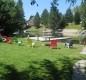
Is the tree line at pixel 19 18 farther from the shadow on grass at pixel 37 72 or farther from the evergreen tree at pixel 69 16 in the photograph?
the shadow on grass at pixel 37 72

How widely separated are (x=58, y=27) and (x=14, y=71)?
93.5 meters

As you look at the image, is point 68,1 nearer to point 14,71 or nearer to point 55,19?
point 14,71

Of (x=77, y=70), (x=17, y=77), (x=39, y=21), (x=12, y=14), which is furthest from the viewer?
(x=39, y=21)

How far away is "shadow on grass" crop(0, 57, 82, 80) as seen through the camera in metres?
10.4

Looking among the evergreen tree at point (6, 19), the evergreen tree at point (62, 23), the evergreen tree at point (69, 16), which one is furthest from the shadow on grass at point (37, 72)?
the evergreen tree at point (69, 16)

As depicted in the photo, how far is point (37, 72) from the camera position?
36.8 feet

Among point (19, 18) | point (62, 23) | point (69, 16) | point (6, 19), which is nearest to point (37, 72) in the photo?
point (6, 19)

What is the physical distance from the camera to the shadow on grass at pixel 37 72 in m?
10.4

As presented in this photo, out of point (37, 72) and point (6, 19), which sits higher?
point (6, 19)

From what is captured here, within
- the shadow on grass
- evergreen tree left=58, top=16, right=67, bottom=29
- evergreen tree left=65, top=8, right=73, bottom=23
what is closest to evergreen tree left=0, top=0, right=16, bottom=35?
the shadow on grass

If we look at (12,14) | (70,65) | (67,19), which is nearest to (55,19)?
(67,19)

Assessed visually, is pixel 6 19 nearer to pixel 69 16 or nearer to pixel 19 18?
pixel 19 18

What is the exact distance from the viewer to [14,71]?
11227 millimetres

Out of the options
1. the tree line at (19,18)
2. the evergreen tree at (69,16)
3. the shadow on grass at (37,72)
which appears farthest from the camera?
the evergreen tree at (69,16)
